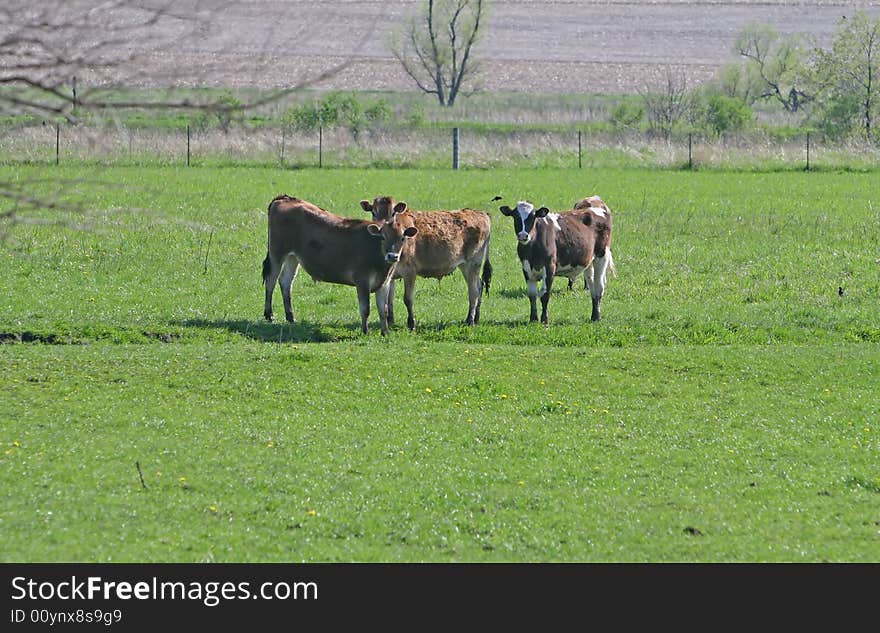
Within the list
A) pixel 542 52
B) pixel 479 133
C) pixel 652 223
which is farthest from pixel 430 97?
pixel 652 223

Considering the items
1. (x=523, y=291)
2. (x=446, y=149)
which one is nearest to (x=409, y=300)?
(x=523, y=291)

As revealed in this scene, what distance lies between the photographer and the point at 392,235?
19953mm

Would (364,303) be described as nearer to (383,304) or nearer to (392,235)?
(383,304)

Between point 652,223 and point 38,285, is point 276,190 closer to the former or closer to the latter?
point 652,223

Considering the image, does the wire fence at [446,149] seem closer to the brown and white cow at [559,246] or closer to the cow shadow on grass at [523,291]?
the cow shadow on grass at [523,291]

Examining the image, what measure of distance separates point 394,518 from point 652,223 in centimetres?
2251

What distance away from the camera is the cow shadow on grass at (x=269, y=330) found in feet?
63.5

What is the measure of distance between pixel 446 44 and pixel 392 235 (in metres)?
65.6

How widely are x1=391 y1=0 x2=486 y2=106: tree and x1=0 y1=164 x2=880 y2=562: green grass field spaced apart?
54.0 meters

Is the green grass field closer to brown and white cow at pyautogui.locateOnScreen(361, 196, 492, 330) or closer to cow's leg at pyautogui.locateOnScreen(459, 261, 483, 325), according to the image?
cow's leg at pyautogui.locateOnScreen(459, 261, 483, 325)

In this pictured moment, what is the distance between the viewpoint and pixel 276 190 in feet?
124

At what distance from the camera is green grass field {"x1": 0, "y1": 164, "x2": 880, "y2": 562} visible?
34.1ft

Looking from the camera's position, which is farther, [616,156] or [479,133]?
[479,133]

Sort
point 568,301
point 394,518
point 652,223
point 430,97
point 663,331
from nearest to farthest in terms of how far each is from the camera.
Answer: point 394,518 → point 663,331 → point 568,301 → point 652,223 → point 430,97
